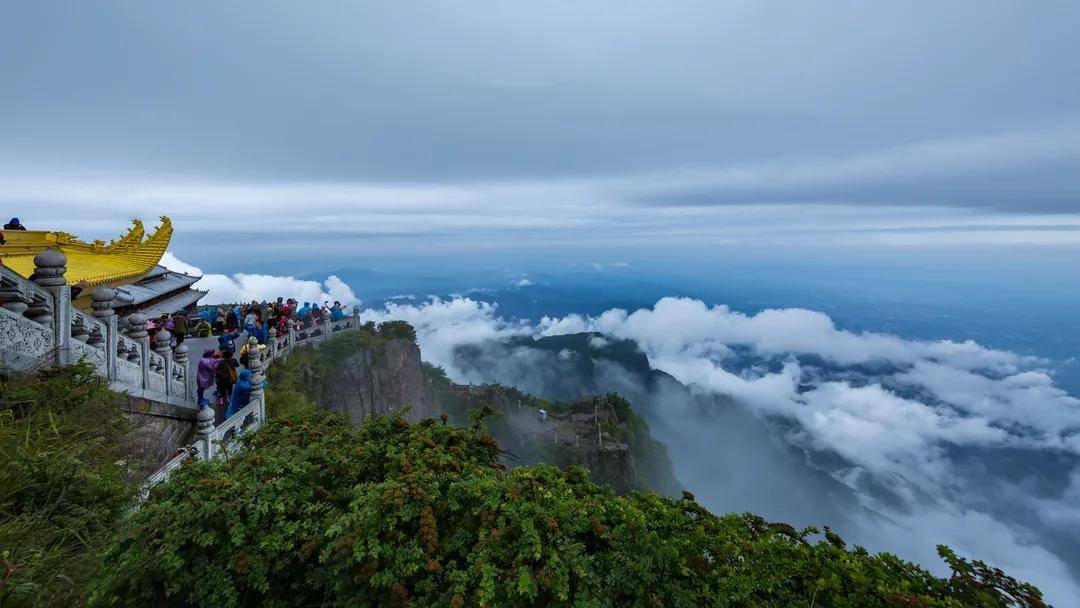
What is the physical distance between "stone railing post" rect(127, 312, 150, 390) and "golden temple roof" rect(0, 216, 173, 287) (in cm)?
271

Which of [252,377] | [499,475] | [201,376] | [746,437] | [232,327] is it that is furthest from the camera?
[746,437]

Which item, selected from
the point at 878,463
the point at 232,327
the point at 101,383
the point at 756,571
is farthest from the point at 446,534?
the point at 878,463

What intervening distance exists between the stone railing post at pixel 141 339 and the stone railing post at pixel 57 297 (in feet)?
5.16

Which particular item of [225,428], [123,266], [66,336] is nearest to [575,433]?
[123,266]

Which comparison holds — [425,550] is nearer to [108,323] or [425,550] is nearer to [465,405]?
[108,323]

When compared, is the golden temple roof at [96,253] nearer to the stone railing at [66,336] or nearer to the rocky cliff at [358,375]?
the stone railing at [66,336]

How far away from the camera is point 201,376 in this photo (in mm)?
11195

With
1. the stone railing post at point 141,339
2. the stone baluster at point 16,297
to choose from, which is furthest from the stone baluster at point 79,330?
the stone railing post at point 141,339

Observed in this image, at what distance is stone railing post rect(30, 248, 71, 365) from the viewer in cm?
752

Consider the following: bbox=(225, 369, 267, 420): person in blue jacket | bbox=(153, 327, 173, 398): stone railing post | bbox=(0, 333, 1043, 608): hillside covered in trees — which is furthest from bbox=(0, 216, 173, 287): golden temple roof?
bbox=(0, 333, 1043, 608): hillside covered in trees

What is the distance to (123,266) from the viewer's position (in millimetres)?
16484

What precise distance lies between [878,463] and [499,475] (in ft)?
645

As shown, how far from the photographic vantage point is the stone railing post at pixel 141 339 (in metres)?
9.28

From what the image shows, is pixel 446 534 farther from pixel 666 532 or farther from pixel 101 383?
pixel 101 383
